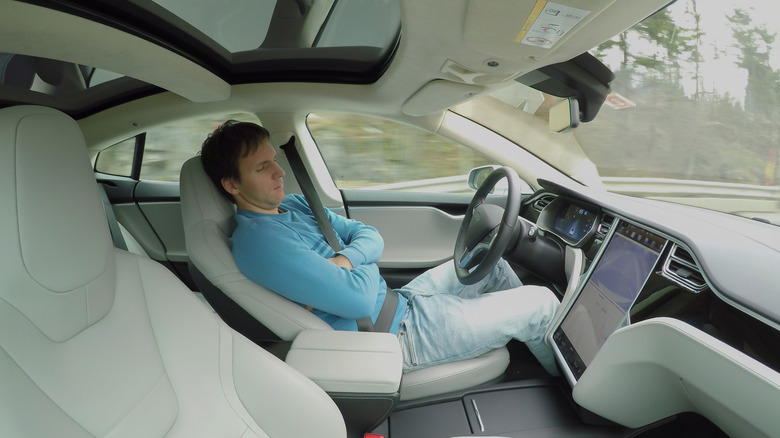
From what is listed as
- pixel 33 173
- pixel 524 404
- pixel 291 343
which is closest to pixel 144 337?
pixel 33 173

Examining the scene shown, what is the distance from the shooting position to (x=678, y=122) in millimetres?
2234

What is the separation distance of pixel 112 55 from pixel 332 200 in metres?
1.38

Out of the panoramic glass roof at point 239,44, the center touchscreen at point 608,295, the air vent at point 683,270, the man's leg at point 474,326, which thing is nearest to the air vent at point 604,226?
the center touchscreen at point 608,295

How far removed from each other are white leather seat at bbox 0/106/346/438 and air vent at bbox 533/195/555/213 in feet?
4.61

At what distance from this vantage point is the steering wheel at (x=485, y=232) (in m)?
1.68

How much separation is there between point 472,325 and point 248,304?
28.7 inches

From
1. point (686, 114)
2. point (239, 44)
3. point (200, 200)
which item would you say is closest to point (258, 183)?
point (200, 200)

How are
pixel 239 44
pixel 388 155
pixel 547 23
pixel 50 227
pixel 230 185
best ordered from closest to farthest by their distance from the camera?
pixel 50 227 → pixel 547 23 → pixel 230 185 → pixel 239 44 → pixel 388 155

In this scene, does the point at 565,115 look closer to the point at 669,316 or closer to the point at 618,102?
the point at 618,102

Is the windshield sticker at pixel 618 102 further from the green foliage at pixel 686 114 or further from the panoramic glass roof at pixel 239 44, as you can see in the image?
the panoramic glass roof at pixel 239 44

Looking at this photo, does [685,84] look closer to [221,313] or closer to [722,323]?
[722,323]

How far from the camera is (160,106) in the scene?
2168 millimetres

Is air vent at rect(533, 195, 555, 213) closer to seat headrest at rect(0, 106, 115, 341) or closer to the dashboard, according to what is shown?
the dashboard

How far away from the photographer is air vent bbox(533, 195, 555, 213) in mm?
2174
